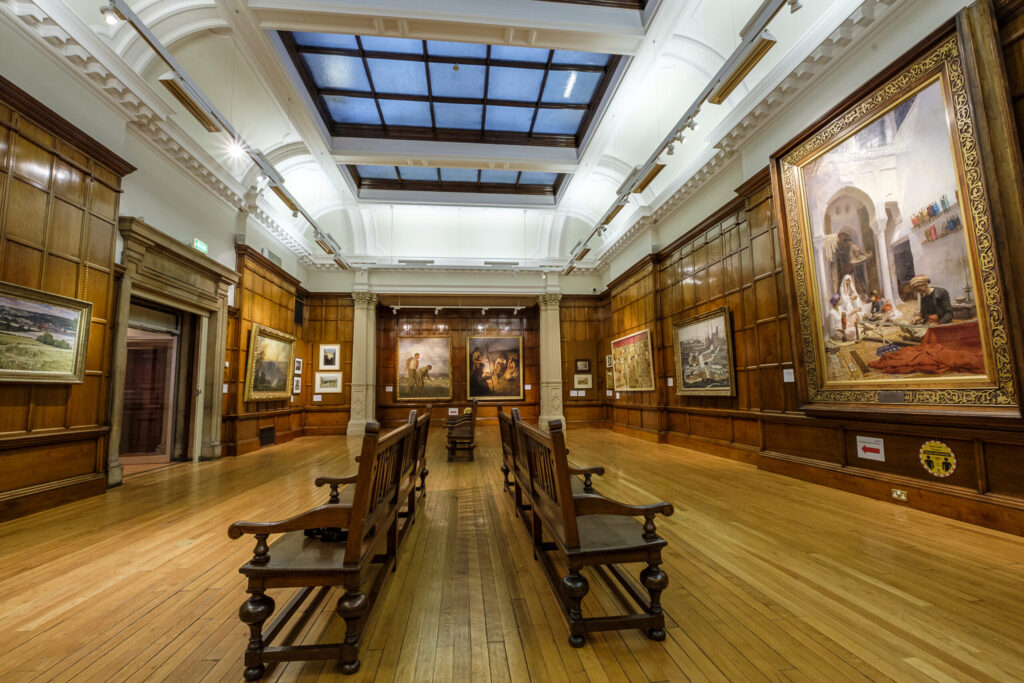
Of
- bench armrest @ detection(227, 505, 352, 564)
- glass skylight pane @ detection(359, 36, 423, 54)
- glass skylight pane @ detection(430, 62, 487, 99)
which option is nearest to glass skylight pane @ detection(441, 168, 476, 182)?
glass skylight pane @ detection(430, 62, 487, 99)

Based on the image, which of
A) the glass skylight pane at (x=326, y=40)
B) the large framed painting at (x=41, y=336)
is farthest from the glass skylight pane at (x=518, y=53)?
the large framed painting at (x=41, y=336)

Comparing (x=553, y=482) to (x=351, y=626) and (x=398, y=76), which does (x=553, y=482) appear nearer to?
(x=351, y=626)

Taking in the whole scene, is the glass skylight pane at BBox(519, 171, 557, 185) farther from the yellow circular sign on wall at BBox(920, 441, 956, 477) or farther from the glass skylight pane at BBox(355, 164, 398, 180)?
the yellow circular sign on wall at BBox(920, 441, 956, 477)

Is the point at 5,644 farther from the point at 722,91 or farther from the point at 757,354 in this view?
the point at 757,354

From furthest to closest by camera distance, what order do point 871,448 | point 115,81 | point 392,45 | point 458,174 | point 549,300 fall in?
point 549,300 < point 458,174 < point 392,45 < point 115,81 < point 871,448

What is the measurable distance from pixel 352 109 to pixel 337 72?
3.14 feet

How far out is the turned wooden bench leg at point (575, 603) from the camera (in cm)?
197

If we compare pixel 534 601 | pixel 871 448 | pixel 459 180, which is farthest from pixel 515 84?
pixel 534 601

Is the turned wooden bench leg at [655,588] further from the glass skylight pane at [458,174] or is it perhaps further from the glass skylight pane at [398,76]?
the glass skylight pane at [458,174]

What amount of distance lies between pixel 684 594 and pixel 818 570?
1015 mm

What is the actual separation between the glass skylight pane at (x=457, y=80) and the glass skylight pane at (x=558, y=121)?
4.70 ft

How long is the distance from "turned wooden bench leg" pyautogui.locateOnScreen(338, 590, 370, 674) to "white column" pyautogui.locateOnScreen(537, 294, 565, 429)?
1093 centimetres

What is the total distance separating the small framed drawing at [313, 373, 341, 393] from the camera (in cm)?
1252

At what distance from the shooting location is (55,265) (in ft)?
15.0
